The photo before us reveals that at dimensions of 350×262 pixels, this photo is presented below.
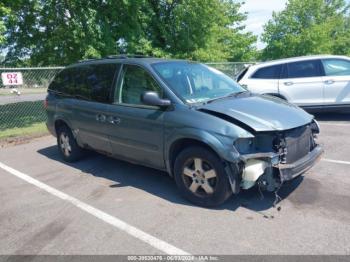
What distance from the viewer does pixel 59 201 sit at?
15.0ft

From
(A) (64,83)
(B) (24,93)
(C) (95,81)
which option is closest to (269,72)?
(C) (95,81)

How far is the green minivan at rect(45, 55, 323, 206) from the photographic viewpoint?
3709 millimetres

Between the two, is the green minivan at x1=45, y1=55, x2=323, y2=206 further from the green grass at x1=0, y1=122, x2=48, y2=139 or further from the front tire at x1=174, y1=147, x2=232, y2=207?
the green grass at x1=0, y1=122, x2=48, y2=139

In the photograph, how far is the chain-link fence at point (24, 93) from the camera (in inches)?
393

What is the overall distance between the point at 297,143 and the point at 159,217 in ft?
6.10

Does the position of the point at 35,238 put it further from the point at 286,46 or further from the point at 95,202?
the point at 286,46

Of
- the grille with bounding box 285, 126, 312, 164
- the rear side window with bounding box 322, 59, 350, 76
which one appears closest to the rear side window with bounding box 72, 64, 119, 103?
the grille with bounding box 285, 126, 312, 164

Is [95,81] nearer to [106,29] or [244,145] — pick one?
[244,145]

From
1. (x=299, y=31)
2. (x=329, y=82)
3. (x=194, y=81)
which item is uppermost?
(x=299, y=31)

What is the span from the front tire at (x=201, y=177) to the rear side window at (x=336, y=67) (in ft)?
19.9

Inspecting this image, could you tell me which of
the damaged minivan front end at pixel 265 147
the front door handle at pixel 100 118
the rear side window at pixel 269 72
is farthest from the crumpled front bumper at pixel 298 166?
the rear side window at pixel 269 72

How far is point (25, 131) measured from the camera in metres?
9.61

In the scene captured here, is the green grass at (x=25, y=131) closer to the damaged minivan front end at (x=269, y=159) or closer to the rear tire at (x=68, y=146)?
the rear tire at (x=68, y=146)

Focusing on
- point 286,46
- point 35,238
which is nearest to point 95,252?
point 35,238
